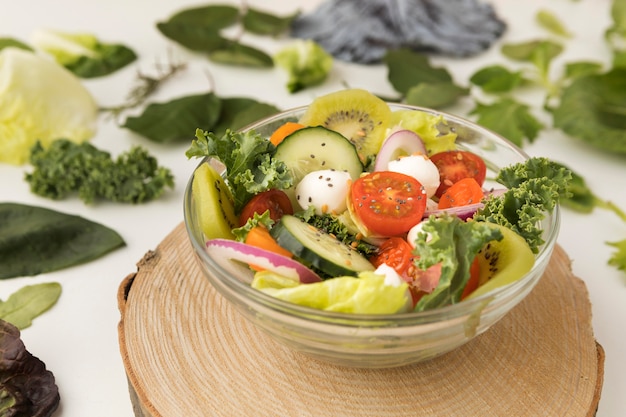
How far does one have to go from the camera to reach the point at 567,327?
2240 mm

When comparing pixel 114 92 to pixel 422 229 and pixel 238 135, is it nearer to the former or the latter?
pixel 238 135

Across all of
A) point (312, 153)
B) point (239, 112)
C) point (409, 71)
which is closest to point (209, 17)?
Answer: point (239, 112)

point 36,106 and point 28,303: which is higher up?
point 36,106

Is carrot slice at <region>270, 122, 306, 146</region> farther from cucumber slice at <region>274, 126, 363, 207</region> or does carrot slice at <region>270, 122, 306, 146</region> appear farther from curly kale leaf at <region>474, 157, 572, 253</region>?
curly kale leaf at <region>474, 157, 572, 253</region>

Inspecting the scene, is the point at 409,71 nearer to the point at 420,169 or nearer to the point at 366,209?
the point at 420,169

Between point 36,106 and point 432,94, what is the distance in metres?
1.77

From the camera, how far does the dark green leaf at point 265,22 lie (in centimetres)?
430

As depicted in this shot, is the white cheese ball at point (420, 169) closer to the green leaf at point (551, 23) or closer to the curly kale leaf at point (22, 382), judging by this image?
the curly kale leaf at point (22, 382)

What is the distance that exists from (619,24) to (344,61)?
4.79 ft

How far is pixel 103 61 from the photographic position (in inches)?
157

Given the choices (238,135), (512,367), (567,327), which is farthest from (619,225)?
(238,135)

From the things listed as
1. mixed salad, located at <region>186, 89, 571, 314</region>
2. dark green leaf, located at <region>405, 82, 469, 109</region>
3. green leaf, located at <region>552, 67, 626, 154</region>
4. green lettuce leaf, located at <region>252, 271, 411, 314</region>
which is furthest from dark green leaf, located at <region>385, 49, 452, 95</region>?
green lettuce leaf, located at <region>252, 271, 411, 314</region>

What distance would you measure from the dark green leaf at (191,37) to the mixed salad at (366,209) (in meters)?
1.81

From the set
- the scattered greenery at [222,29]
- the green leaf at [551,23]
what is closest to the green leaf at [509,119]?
the green leaf at [551,23]
